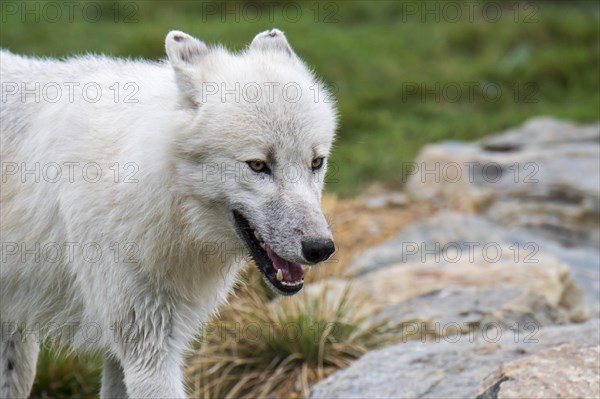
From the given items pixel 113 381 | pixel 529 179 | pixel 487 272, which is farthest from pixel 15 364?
pixel 529 179

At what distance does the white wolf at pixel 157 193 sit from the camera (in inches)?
155

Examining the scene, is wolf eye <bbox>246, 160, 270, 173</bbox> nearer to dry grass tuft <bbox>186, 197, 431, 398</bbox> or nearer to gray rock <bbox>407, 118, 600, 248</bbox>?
dry grass tuft <bbox>186, 197, 431, 398</bbox>

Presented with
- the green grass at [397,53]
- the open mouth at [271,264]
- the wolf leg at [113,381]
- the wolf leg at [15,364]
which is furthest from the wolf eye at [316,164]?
the green grass at [397,53]

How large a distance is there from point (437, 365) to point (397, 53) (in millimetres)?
8096

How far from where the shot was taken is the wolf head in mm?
3891

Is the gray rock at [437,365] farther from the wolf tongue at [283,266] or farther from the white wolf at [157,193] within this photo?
the wolf tongue at [283,266]

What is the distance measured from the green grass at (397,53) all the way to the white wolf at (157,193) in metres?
5.69

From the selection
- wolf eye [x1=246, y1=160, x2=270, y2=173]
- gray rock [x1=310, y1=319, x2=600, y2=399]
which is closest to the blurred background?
gray rock [x1=310, y1=319, x2=600, y2=399]

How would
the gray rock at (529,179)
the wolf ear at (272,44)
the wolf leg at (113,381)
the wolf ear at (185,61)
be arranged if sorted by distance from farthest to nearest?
the gray rock at (529,179), the wolf leg at (113,381), the wolf ear at (272,44), the wolf ear at (185,61)

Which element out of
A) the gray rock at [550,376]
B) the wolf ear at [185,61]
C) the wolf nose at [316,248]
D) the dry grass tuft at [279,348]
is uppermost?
the wolf ear at [185,61]

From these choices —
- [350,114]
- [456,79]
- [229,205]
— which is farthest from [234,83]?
[456,79]

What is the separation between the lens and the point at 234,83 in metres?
4.00

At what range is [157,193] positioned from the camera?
13.4 feet

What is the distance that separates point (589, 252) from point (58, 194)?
4191 mm
